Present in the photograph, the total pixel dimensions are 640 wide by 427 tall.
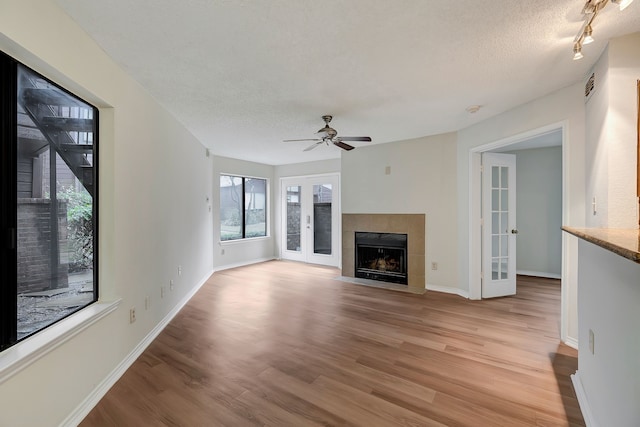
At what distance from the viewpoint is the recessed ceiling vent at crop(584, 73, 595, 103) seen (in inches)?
88.8

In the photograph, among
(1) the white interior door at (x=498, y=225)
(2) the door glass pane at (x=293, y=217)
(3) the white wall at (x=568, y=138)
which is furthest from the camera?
(2) the door glass pane at (x=293, y=217)

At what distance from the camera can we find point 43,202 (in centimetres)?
161

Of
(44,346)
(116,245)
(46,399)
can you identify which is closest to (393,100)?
(116,245)

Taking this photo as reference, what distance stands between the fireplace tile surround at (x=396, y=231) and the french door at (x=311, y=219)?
2.87 ft

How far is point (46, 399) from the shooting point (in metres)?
1.46

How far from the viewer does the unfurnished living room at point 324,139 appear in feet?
4.86

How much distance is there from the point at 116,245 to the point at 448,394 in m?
2.66

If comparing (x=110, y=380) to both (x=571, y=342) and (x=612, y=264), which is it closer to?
(x=612, y=264)

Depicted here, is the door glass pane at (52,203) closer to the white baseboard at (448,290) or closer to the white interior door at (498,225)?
the white baseboard at (448,290)

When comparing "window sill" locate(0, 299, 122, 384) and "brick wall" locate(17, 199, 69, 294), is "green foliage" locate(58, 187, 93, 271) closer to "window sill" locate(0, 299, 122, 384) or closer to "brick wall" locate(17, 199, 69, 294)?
"brick wall" locate(17, 199, 69, 294)

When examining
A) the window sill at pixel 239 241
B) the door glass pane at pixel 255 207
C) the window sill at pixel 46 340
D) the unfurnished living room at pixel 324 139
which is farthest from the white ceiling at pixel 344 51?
the door glass pane at pixel 255 207

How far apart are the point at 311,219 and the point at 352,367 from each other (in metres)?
4.52

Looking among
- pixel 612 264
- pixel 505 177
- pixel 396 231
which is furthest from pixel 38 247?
pixel 505 177

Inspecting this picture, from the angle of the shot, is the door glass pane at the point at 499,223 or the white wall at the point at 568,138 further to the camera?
the door glass pane at the point at 499,223
